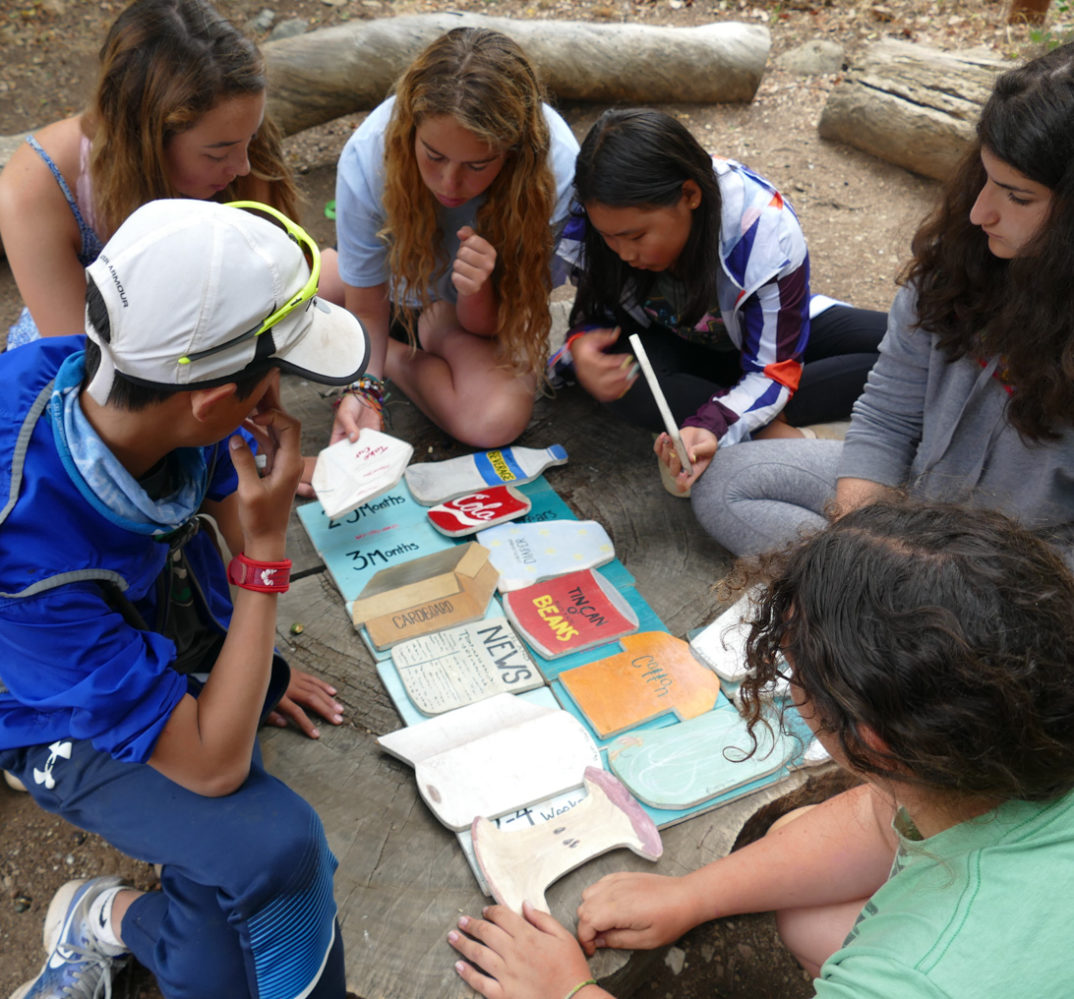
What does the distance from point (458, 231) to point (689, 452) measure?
0.73 metres

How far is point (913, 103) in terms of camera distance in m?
3.64

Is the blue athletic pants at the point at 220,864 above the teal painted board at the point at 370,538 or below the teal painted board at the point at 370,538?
above

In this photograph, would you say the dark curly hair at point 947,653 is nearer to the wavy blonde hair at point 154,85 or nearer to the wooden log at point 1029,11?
the wavy blonde hair at point 154,85

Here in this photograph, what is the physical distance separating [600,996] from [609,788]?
1.27ft

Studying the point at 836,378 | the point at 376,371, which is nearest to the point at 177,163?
the point at 376,371

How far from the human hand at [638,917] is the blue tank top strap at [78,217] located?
146 centimetres

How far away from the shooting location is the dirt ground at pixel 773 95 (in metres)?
3.54

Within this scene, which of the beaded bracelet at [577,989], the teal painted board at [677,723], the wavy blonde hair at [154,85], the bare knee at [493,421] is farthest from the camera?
A: the bare knee at [493,421]

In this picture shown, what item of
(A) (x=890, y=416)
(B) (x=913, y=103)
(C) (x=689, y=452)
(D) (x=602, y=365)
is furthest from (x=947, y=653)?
(B) (x=913, y=103)

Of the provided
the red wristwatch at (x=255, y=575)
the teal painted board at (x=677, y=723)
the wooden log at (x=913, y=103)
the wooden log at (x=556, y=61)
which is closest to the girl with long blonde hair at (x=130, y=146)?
the red wristwatch at (x=255, y=575)

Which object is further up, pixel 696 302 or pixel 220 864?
pixel 696 302

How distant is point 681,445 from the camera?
1.95m

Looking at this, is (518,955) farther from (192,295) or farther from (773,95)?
(773,95)

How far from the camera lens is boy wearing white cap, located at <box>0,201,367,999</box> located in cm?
104
